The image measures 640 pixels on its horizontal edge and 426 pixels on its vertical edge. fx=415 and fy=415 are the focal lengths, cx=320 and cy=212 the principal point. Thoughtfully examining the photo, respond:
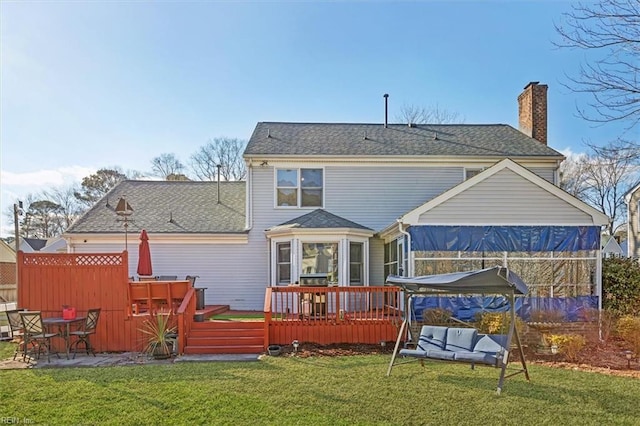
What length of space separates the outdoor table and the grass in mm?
1168

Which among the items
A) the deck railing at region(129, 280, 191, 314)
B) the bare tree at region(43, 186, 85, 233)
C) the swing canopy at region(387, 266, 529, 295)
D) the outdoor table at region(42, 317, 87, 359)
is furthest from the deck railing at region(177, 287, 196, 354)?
the bare tree at region(43, 186, 85, 233)

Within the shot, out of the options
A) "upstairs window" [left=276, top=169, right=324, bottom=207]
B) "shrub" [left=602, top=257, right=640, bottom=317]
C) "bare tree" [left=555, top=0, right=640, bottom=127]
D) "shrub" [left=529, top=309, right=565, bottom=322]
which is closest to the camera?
"bare tree" [left=555, top=0, right=640, bottom=127]

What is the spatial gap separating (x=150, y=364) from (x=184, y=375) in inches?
54.5

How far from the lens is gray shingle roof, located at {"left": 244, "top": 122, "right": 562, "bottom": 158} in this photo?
1484 cm

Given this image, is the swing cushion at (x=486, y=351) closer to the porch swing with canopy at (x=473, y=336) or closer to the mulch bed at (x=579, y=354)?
the porch swing with canopy at (x=473, y=336)

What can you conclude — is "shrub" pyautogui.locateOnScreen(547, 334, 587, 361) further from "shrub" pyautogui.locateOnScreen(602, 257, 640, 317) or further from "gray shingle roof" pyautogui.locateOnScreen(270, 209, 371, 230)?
"gray shingle roof" pyautogui.locateOnScreen(270, 209, 371, 230)

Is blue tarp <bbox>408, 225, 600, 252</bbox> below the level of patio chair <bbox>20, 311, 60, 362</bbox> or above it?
above

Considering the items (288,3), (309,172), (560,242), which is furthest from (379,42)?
(560,242)

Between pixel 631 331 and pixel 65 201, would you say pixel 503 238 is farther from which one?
pixel 65 201

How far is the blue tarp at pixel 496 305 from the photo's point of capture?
10227 millimetres

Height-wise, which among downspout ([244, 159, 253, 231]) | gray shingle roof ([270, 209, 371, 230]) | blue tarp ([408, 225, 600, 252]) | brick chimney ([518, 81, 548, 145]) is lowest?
blue tarp ([408, 225, 600, 252])

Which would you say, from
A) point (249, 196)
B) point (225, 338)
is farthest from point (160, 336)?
point (249, 196)

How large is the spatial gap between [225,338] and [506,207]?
7557 millimetres

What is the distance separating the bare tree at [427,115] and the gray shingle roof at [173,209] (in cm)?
1642
